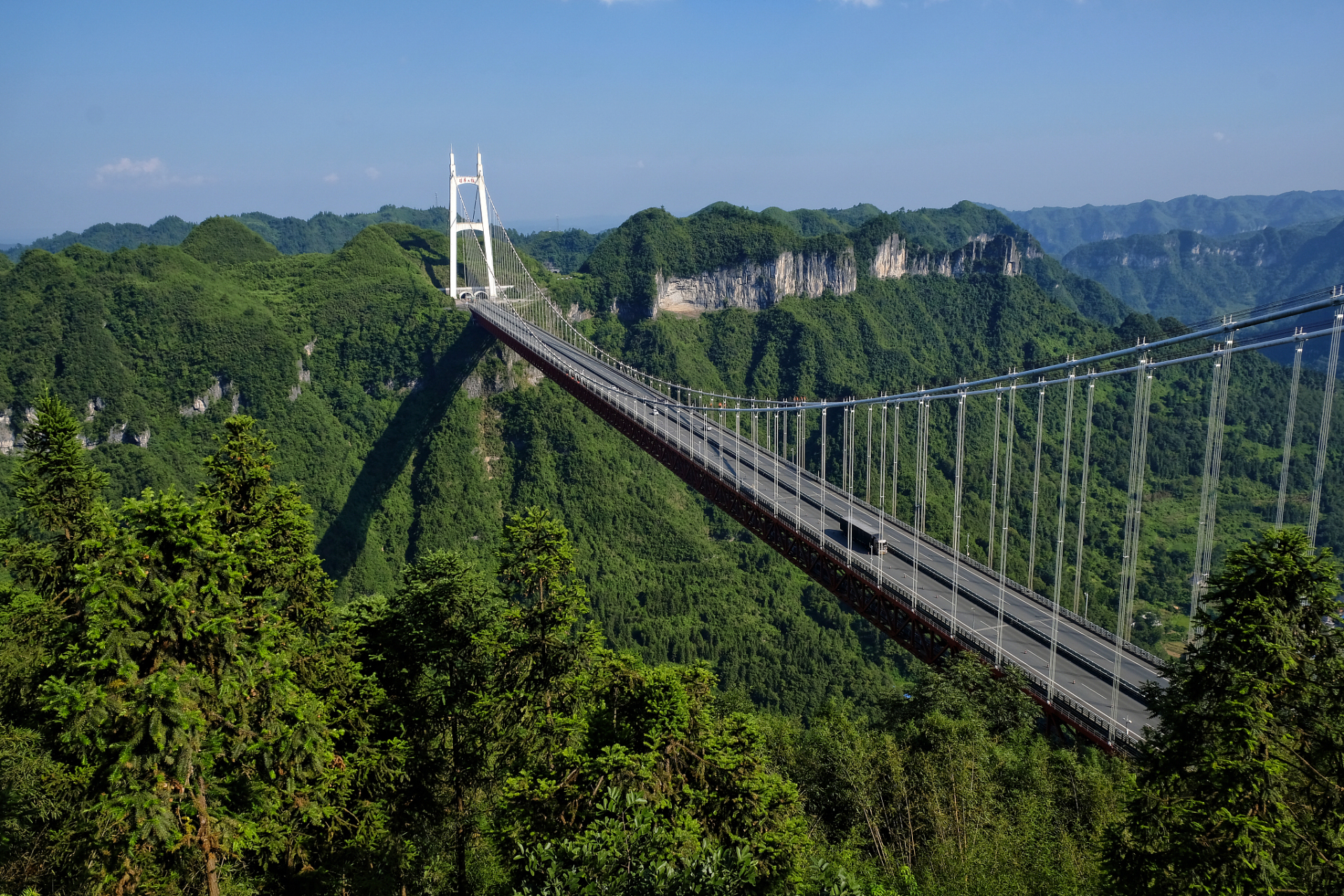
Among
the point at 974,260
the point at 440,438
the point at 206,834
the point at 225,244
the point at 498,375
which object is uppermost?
the point at 225,244

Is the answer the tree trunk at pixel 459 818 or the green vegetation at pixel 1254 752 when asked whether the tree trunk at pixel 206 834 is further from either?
the green vegetation at pixel 1254 752

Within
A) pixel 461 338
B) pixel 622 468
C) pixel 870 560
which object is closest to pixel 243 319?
pixel 461 338

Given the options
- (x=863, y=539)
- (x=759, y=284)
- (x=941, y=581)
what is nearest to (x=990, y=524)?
(x=863, y=539)

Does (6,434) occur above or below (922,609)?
below

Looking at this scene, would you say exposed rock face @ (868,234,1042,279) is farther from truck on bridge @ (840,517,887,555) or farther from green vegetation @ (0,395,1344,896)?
green vegetation @ (0,395,1344,896)

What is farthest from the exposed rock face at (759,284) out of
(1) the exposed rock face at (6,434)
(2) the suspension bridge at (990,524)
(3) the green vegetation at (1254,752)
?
(3) the green vegetation at (1254,752)

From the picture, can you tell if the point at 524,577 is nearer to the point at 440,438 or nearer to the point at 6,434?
the point at 440,438

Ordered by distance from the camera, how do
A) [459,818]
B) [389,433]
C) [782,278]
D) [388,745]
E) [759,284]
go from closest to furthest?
1. [388,745]
2. [459,818]
3. [389,433]
4. [759,284]
5. [782,278]
